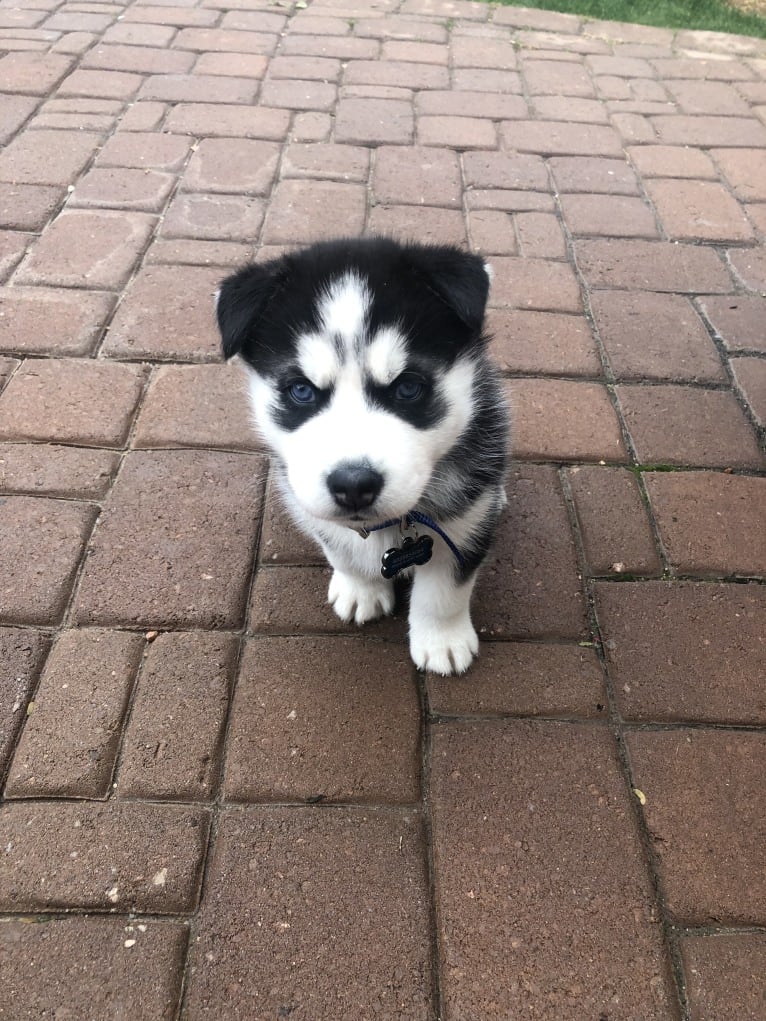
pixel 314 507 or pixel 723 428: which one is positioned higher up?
pixel 314 507

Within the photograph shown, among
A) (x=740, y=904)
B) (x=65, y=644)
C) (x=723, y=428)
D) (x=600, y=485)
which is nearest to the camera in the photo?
(x=740, y=904)

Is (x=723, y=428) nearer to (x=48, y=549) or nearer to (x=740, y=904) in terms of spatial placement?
(x=740, y=904)

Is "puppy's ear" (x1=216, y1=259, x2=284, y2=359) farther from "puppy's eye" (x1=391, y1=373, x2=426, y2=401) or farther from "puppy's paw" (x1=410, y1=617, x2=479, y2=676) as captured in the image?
"puppy's paw" (x1=410, y1=617, x2=479, y2=676)

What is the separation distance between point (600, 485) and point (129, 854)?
1906mm

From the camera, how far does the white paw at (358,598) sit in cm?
236

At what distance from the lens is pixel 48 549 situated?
2533 mm

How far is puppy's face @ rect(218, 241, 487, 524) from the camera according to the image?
5.37 ft

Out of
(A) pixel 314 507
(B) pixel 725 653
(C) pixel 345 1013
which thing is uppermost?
(A) pixel 314 507

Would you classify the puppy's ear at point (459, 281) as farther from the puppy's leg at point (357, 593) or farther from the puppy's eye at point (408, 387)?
the puppy's leg at point (357, 593)

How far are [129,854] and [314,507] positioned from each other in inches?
38.8

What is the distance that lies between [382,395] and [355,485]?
27 centimetres

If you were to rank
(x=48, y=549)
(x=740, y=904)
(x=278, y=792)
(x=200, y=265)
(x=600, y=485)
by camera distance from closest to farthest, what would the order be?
(x=740, y=904) → (x=278, y=792) → (x=48, y=549) → (x=600, y=485) → (x=200, y=265)

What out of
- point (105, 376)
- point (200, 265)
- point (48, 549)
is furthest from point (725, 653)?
point (200, 265)

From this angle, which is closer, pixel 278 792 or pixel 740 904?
pixel 740 904
